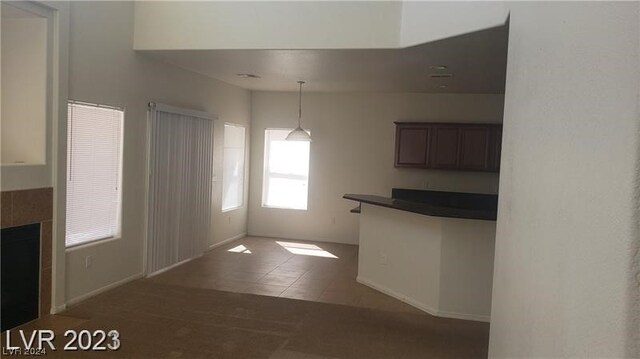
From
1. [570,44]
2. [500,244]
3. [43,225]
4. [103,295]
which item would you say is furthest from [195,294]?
[570,44]

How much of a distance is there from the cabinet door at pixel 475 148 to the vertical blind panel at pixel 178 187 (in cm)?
405

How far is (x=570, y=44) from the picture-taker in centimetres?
140

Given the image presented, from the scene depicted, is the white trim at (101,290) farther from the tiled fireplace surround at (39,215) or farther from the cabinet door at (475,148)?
the cabinet door at (475,148)

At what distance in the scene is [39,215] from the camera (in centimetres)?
407

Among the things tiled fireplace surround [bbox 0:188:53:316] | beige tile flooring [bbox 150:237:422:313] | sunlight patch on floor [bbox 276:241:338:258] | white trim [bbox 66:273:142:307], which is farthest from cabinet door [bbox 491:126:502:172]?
Answer: tiled fireplace surround [bbox 0:188:53:316]

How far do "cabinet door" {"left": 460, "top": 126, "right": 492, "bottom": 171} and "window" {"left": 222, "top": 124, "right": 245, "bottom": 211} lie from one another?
3937mm

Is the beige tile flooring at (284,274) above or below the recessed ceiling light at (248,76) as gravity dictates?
below

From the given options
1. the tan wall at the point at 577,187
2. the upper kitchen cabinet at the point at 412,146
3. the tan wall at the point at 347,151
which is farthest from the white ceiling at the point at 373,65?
the tan wall at the point at 577,187

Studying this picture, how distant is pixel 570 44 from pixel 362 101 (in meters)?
6.79

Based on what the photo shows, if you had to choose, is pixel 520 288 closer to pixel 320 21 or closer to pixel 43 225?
pixel 320 21

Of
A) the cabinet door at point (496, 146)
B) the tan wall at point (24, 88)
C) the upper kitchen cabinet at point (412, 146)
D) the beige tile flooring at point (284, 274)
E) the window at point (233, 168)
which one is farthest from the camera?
the window at point (233, 168)

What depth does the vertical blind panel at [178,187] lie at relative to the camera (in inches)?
225

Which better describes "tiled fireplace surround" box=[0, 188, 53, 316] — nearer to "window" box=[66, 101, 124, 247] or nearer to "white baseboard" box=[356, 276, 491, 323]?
"window" box=[66, 101, 124, 247]

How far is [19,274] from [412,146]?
5766 mm
